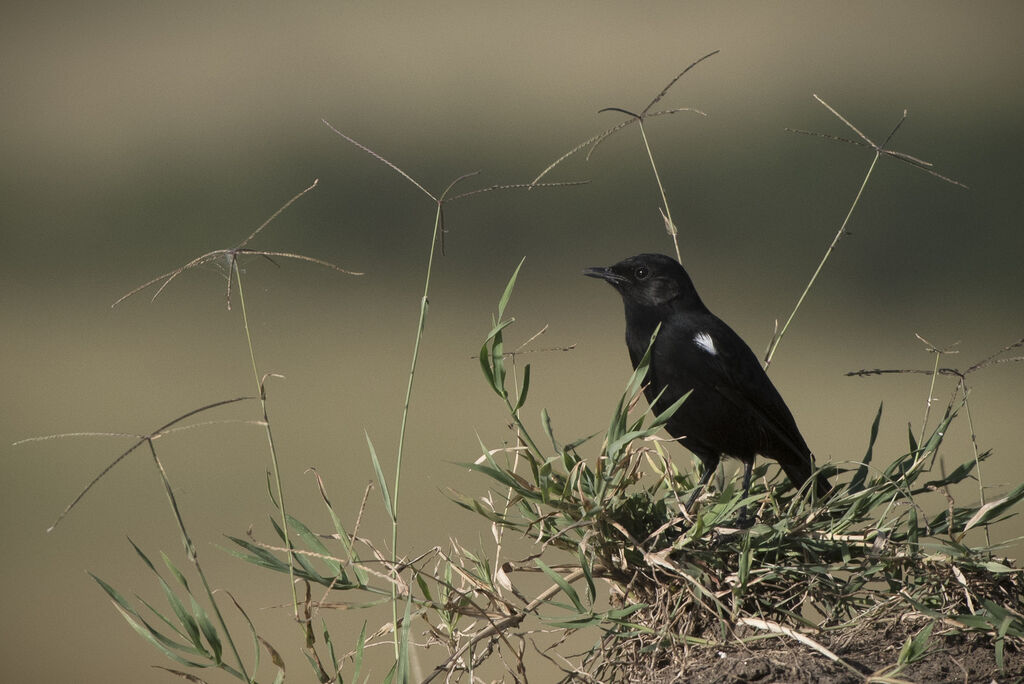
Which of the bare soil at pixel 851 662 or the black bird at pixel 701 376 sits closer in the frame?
the bare soil at pixel 851 662

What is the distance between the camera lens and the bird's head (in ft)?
8.98

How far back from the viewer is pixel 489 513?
5.71 feet

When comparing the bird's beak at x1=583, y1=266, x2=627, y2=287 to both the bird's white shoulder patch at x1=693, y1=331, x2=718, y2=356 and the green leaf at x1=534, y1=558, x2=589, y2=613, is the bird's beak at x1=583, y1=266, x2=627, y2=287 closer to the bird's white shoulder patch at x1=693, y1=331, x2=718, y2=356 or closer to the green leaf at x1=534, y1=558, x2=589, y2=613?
the bird's white shoulder patch at x1=693, y1=331, x2=718, y2=356

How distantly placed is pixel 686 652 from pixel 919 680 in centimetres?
34

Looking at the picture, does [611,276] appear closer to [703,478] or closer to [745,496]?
[703,478]

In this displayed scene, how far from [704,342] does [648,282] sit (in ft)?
0.71

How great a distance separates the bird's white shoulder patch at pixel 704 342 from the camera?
2.69 meters

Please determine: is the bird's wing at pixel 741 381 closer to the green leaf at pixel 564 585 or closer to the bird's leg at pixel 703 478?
the bird's leg at pixel 703 478

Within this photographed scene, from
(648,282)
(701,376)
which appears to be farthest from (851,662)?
(648,282)

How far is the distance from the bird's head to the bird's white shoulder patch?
0.35ft

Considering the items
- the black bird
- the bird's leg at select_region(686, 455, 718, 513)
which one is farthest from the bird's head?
the bird's leg at select_region(686, 455, 718, 513)

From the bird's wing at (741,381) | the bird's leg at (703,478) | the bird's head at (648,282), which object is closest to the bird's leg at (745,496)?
the bird's leg at (703,478)

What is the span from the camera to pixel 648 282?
9.07 ft

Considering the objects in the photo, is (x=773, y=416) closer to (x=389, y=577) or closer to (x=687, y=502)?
(x=687, y=502)
